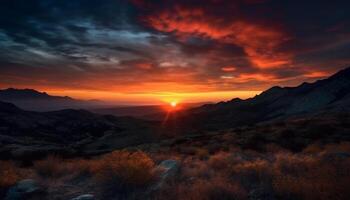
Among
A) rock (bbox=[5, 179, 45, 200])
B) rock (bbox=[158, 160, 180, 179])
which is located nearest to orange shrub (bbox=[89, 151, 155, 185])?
rock (bbox=[158, 160, 180, 179])

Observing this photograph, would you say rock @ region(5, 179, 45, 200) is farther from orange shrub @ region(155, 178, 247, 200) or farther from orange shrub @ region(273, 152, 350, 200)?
orange shrub @ region(273, 152, 350, 200)

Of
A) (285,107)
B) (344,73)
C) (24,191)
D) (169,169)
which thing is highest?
(344,73)

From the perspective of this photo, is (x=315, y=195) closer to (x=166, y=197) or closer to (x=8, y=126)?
(x=166, y=197)

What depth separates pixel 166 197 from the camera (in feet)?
23.4

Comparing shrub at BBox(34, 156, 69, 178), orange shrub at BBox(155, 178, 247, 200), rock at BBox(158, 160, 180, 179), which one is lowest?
shrub at BBox(34, 156, 69, 178)

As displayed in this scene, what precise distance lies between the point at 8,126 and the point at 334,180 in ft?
502

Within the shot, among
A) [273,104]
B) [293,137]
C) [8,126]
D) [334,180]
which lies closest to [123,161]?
[334,180]

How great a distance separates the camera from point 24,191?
8.19 metres

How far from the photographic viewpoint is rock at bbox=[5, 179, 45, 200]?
7951 millimetres

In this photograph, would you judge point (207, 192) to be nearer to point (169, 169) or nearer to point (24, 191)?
point (169, 169)

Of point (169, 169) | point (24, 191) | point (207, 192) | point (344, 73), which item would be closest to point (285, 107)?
point (344, 73)

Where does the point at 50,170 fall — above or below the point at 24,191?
below

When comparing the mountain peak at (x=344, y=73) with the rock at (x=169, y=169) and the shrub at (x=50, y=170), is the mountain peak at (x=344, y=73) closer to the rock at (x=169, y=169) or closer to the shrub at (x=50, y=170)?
the rock at (x=169, y=169)

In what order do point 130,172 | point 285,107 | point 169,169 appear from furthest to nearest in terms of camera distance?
point 285,107
point 169,169
point 130,172
